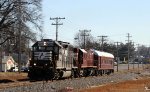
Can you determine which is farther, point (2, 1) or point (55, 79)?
point (2, 1)

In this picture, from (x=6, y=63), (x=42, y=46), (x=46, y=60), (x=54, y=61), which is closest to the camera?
(x=46, y=60)

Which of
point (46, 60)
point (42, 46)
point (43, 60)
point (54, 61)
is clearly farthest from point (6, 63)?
point (46, 60)

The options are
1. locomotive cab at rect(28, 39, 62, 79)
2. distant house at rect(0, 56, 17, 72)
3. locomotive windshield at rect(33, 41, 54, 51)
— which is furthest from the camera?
distant house at rect(0, 56, 17, 72)

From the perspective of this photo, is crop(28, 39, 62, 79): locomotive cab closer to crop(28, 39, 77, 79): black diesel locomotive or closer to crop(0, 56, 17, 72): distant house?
crop(28, 39, 77, 79): black diesel locomotive

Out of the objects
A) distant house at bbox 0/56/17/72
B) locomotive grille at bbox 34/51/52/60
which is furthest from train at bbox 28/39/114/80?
distant house at bbox 0/56/17/72

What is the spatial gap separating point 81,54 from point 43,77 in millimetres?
14262

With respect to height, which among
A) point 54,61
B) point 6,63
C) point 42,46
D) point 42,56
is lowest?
point 54,61

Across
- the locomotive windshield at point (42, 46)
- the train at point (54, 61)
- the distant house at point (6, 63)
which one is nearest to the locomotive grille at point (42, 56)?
the train at point (54, 61)

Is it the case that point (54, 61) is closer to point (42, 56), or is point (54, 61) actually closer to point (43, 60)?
point (43, 60)

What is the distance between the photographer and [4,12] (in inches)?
2393

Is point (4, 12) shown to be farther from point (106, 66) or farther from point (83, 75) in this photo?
point (106, 66)

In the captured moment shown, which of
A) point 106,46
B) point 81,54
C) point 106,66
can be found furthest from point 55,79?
point 106,46

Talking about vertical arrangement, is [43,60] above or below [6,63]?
below

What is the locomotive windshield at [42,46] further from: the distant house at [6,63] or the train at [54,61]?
the distant house at [6,63]
